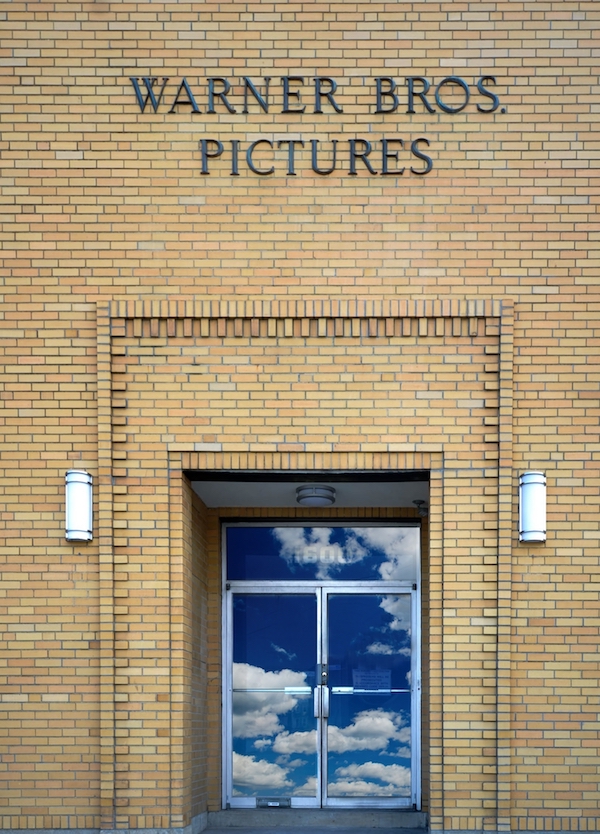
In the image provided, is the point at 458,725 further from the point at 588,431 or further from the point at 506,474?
the point at 588,431

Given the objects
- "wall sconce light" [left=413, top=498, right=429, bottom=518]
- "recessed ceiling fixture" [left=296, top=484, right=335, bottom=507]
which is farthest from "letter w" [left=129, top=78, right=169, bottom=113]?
"wall sconce light" [left=413, top=498, right=429, bottom=518]

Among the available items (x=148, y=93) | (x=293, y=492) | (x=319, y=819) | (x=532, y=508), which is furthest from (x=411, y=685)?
(x=148, y=93)

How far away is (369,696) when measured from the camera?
10.0 meters

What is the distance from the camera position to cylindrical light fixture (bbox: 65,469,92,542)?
26.9ft

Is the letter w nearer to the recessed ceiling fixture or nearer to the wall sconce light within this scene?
the recessed ceiling fixture

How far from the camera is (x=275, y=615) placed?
10156 mm

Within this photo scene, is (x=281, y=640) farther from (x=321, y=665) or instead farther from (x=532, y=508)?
(x=532, y=508)

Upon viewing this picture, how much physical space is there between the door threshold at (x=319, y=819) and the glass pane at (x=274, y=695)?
0.25 metres

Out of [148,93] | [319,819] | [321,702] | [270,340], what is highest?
[148,93]

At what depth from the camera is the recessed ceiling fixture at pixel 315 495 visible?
9076 millimetres

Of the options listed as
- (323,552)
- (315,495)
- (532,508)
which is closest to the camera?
(532,508)

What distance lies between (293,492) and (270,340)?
1.72m

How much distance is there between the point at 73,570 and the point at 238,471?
160 cm

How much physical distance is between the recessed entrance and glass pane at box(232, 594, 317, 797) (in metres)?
0.01
